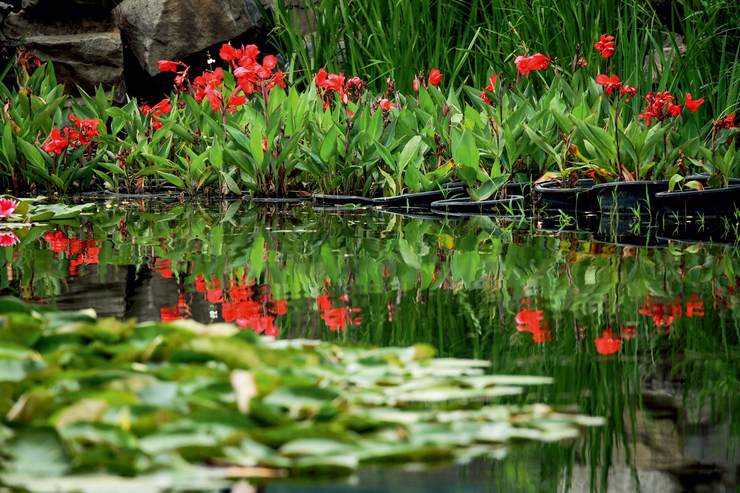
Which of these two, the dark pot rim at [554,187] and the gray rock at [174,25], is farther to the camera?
the gray rock at [174,25]

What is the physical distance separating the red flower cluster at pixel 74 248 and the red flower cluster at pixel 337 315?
993mm

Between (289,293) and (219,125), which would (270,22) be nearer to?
(219,125)

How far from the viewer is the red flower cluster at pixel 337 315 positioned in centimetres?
257

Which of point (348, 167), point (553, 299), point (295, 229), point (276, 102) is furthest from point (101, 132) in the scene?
point (553, 299)

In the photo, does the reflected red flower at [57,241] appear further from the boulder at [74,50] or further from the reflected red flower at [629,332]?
the boulder at [74,50]

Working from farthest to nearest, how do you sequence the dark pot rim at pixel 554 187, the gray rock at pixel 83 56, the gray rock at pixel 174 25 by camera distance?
the gray rock at pixel 174 25, the gray rock at pixel 83 56, the dark pot rim at pixel 554 187

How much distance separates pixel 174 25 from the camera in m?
9.34

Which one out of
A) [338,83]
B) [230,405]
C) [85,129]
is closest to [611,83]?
[338,83]

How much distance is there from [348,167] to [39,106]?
8.24 ft

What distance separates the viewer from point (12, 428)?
160 centimetres

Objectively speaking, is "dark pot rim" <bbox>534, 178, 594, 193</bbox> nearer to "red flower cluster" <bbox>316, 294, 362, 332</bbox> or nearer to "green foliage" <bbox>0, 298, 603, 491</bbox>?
"red flower cluster" <bbox>316, 294, 362, 332</bbox>

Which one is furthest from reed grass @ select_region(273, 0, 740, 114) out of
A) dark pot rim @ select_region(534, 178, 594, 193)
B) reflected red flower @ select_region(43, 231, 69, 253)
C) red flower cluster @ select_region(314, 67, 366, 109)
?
reflected red flower @ select_region(43, 231, 69, 253)

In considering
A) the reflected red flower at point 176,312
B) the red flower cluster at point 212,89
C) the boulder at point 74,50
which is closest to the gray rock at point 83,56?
the boulder at point 74,50

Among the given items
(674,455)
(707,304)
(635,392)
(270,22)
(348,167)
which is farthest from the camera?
(270,22)
